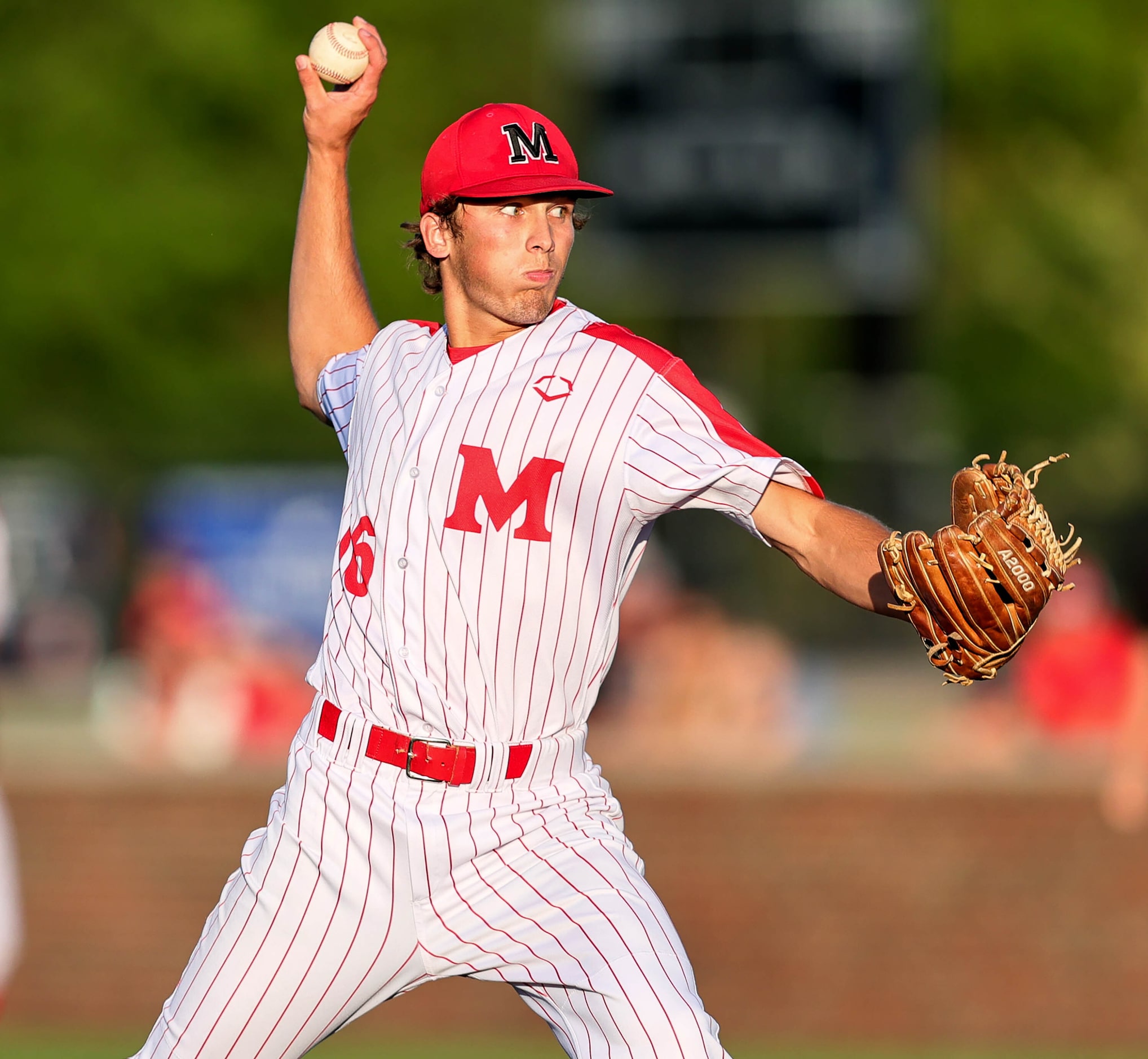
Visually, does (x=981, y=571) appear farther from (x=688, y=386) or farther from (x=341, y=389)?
(x=341, y=389)

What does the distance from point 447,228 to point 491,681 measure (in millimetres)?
852

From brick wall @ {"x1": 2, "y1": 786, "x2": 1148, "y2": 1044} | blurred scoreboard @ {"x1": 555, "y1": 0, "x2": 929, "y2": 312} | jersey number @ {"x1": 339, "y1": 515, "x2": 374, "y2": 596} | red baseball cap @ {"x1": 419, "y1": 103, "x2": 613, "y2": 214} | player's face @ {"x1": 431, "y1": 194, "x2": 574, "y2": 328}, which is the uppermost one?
blurred scoreboard @ {"x1": 555, "y1": 0, "x2": 929, "y2": 312}

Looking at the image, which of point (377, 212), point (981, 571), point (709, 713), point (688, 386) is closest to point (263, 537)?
point (709, 713)

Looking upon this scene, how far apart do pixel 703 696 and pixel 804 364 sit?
21.7 meters

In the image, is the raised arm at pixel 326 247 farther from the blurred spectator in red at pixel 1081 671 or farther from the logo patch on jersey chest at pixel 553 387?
the blurred spectator in red at pixel 1081 671

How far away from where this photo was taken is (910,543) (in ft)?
9.69

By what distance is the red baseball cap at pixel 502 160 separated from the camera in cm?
333

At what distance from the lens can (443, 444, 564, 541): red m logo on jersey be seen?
128 inches

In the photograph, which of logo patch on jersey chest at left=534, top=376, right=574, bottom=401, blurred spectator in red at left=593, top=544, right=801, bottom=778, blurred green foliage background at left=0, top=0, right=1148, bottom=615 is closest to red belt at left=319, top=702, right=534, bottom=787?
logo patch on jersey chest at left=534, top=376, right=574, bottom=401

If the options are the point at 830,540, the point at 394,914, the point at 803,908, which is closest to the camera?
the point at 830,540

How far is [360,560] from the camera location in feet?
11.1

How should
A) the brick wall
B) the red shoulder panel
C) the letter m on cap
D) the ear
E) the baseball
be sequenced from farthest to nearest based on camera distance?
1. the brick wall
2. the baseball
3. the red shoulder panel
4. the ear
5. the letter m on cap

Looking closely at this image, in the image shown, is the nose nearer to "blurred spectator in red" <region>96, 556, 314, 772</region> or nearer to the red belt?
the red belt

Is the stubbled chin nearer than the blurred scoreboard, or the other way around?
the stubbled chin
